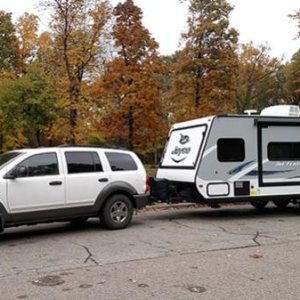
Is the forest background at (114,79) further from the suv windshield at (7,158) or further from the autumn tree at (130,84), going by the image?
the suv windshield at (7,158)

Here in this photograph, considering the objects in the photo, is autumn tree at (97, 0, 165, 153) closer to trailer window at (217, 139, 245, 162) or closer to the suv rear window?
trailer window at (217, 139, 245, 162)

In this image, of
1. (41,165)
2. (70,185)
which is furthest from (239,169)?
(41,165)

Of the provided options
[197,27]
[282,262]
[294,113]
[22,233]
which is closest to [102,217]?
[22,233]

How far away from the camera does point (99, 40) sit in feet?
73.7

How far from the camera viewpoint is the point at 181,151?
1282 centimetres

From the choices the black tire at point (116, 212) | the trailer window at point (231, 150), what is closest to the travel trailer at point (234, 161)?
the trailer window at point (231, 150)

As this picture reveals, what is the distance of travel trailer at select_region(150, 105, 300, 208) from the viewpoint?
12039 millimetres

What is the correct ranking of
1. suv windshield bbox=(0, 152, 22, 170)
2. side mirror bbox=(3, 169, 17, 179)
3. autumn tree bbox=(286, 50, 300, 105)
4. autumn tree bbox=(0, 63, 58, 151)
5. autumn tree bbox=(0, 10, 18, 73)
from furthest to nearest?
autumn tree bbox=(286, 50, 300, 105) < autumn tree bbox=(0, 10, 18, 73) < autumn tree bbox=(0, 63, 58, 151) < suv windshield bbox=(0, 152, 22, 170) < side mirror bbox=(3, 169, 17, 179)

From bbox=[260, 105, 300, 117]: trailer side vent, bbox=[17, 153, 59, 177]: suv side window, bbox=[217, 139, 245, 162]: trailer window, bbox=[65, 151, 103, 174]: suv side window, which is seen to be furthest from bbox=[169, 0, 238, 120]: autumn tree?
bbox=[17, 153, 59, 177]: suv side window

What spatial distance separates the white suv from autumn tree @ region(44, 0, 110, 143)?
1106 cm

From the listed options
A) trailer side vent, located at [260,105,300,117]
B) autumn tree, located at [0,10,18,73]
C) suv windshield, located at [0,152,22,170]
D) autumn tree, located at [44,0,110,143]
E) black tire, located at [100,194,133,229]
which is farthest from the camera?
autumn tree, located at [0,10,18,73]

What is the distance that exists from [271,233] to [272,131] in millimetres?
3434

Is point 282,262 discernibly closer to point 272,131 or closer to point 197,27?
point 272,131

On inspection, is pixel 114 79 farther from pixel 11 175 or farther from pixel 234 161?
pixel 11 175
